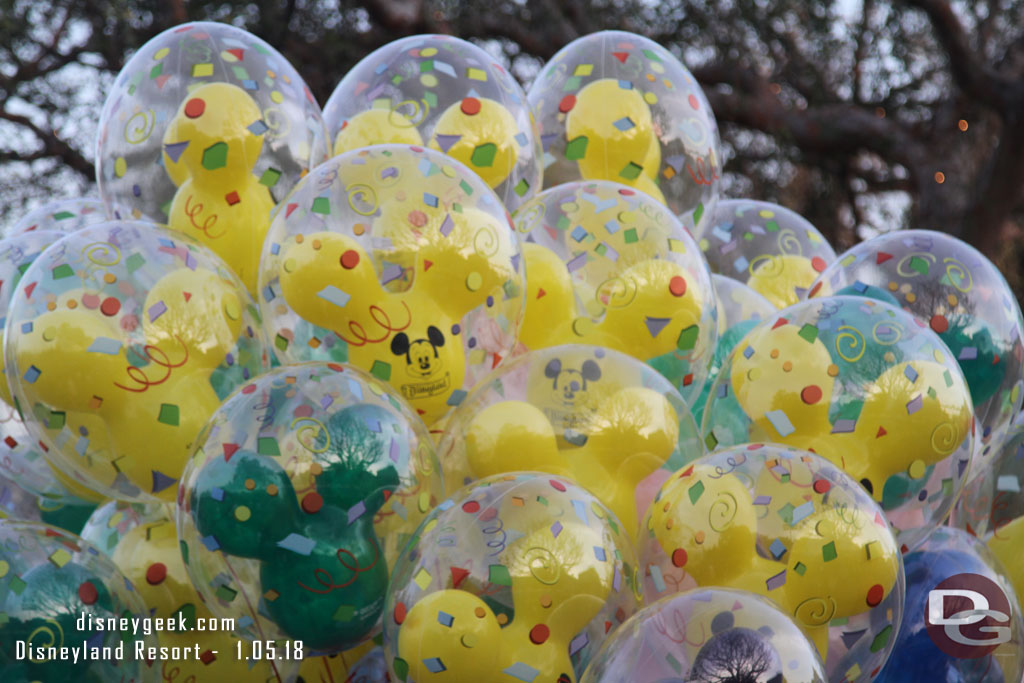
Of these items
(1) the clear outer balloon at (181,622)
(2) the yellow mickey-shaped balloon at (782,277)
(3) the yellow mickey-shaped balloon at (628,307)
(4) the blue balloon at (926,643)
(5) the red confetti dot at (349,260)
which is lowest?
(1) the clear outer balloon at (181,622)

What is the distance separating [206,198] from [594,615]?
1420mm

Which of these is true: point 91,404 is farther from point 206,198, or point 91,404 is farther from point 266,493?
point 206,198

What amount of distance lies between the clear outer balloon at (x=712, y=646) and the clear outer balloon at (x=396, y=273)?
79 centimetres

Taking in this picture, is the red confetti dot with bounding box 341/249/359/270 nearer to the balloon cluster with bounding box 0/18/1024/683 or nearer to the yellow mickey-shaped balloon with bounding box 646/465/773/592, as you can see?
the balloon cluster with bounding box 0/18/1024/683

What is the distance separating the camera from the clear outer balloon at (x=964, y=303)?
9.21 ft

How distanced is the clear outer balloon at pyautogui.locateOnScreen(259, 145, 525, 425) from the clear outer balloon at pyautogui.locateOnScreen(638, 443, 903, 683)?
2.02ft

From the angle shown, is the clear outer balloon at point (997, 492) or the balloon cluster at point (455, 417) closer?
the balloon cluster at point (455, 417)

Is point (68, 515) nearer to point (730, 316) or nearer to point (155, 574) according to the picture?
point (155, 574)

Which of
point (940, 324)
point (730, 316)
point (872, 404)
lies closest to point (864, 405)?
point (872, 404)

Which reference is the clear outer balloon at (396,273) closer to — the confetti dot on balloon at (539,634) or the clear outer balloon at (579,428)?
the clear outer balloon at (579,428)

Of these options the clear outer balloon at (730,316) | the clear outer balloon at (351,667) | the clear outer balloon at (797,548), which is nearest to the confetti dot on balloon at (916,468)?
the clear outer balloon at (797,548)

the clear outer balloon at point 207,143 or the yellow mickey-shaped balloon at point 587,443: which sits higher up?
the clear outer balloon at point 207,143

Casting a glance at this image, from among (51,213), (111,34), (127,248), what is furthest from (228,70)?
(111,34)

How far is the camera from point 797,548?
2.16 meters
